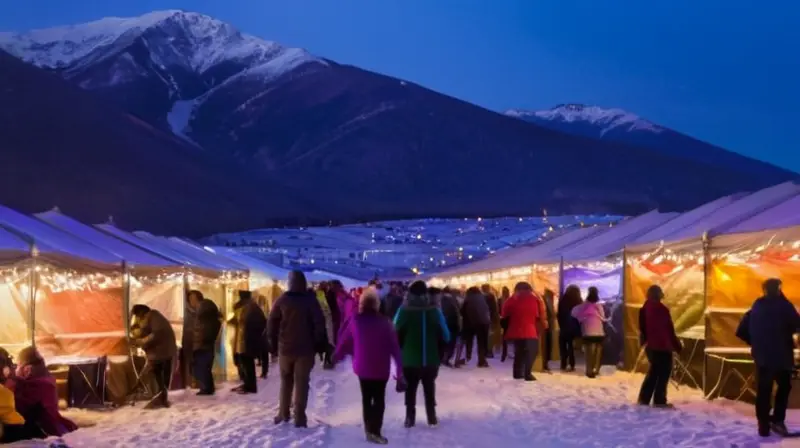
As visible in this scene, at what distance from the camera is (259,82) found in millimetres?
173625

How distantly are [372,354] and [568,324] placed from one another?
24.9 feet

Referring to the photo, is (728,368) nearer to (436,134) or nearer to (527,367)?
(527,367)

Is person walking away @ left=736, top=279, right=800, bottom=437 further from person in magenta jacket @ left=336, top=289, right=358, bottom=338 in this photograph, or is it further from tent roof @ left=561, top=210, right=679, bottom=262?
person in magenta jacket @ left=336, top=289, right=358, bottom=338

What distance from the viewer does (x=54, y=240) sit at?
1312 cm

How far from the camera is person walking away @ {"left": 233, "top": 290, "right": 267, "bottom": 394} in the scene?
13656 millimetres

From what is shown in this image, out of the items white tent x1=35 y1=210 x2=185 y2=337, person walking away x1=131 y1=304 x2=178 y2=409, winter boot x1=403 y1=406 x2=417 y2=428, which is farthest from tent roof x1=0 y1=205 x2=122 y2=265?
winter boot x1=403 y1=406 x2=417 y2=428

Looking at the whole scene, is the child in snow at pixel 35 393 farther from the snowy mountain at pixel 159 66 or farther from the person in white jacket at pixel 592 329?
the snowy mountain at pixel 159 66

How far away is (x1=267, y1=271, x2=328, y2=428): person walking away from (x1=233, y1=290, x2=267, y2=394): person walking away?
11.8ft

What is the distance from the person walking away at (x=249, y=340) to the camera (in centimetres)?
1366

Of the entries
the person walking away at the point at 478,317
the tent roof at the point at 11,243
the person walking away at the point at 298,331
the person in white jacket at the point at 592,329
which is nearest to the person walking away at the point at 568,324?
the person in white jacket at the point at 592,329

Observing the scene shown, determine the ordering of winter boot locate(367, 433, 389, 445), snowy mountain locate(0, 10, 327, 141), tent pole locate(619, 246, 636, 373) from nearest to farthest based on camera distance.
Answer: winter boot locate(367, 433, 389, 445), tent pole locate(619, 246, 636, 373), snowy mountain locate(0, 10, 327, 141)

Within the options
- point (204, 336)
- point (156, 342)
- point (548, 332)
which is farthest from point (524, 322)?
point (156, 342)

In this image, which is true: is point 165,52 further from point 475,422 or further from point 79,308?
point 475,422

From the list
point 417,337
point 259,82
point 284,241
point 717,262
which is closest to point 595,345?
point 717,262
